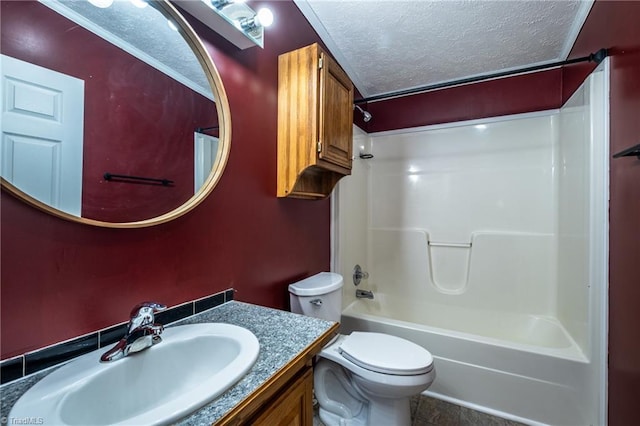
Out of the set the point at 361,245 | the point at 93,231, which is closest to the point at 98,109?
the point at 93,231

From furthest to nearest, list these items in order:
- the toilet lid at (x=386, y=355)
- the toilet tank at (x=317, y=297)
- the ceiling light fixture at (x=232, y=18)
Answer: the toilet tank at (x=317, y=297), the toilet lid at (x=386, y=355), the ceiling light fixture at (x=232, y=18)

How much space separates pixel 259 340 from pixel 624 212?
5.28 ft

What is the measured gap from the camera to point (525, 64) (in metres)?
2.08

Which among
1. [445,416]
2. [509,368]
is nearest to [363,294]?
[445,416]

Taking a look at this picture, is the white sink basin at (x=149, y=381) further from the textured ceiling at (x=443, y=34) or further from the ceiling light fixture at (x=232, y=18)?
the textured ceiling at (x=443, y=34)

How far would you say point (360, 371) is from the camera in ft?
4.27

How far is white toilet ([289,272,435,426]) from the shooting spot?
126 centimetres

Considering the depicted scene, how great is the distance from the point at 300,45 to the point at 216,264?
1.37m

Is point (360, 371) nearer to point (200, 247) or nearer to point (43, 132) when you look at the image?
point (200, 247)

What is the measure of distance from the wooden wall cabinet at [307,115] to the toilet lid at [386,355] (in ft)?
2.86

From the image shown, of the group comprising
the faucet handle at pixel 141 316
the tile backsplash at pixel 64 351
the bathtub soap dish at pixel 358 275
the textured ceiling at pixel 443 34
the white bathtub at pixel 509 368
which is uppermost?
the textured ceiling at pixel 443 34

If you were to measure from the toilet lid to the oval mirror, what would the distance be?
1062mm

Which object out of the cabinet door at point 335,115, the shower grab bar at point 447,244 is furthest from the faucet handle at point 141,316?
the shower grab bar at point 447,244

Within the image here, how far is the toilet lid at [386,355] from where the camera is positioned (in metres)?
1.25
